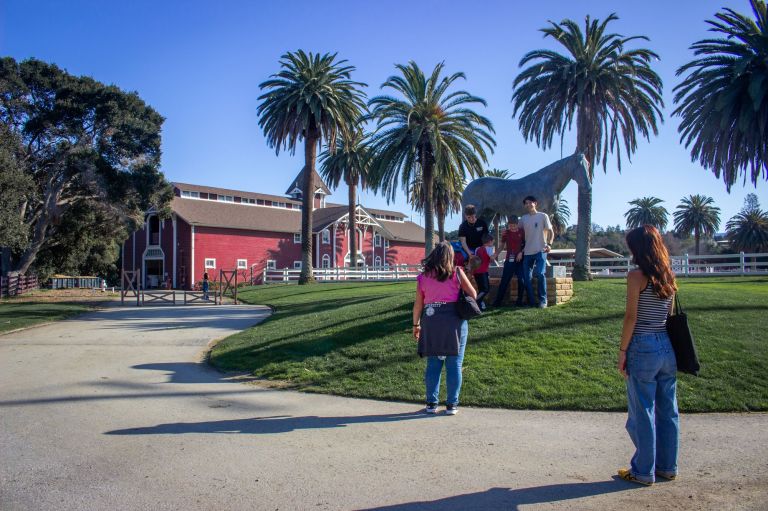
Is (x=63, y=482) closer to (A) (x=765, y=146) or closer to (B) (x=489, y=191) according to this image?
(B) (x=489, y=191)

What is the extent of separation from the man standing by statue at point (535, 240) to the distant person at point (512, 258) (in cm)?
11

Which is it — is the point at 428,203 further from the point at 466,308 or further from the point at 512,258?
the point at 466,308

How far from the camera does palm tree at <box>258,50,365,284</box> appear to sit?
33.8 meters

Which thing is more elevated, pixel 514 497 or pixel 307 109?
pixel 307 109

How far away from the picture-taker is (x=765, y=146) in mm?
25422

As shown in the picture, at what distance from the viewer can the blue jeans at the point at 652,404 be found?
434 cm

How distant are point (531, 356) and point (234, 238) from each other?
42.7 metres

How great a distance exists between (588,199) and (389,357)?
17452 millimetres

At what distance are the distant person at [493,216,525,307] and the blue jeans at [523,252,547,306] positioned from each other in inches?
5.0

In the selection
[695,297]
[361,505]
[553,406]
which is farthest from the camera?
[695,297]

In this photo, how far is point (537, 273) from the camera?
1074 centimetres

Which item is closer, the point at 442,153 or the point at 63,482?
the point at 63,482

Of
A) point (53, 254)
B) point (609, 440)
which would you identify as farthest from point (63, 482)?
point (53, 254)

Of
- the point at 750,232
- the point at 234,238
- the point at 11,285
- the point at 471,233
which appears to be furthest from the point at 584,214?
the point at 750,232
